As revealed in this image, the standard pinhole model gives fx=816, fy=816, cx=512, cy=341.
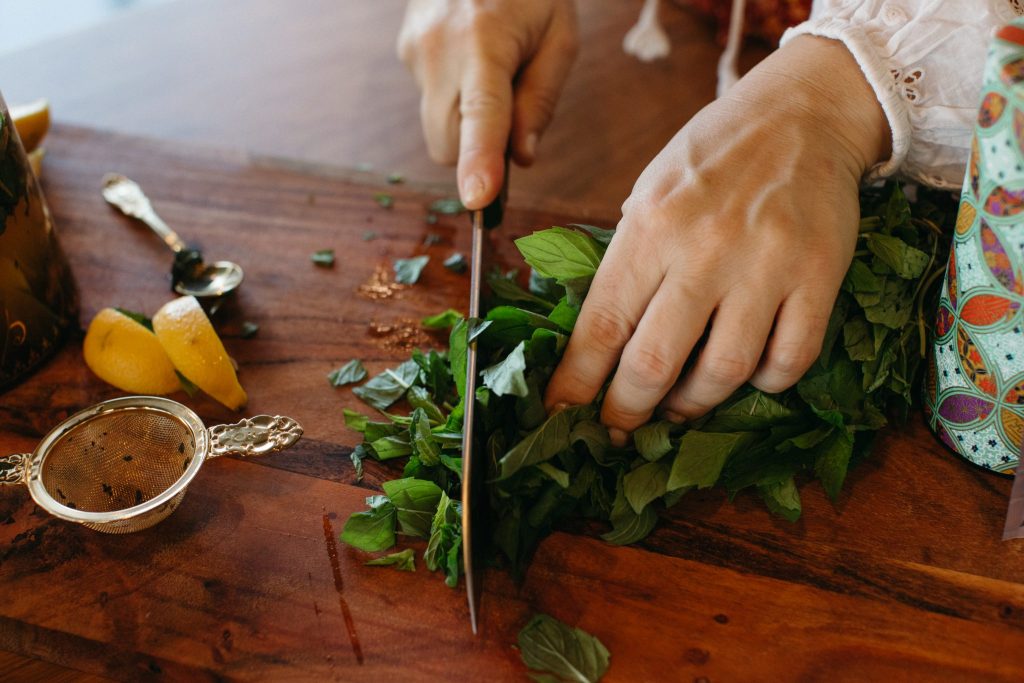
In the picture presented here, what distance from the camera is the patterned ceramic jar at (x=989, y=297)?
587 millimetres

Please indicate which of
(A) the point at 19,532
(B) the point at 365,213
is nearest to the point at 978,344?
(B) the point at 365,213

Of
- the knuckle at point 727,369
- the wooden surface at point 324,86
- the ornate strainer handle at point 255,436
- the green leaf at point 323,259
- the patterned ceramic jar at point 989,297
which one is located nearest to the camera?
the patterned ceramic jar at point 989,297

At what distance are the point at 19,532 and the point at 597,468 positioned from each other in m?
0.54

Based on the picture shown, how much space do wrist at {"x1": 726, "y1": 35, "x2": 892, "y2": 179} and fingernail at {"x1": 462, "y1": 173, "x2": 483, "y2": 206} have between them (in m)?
0.31

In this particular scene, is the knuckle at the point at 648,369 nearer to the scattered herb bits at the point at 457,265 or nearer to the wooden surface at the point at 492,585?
the wooden surface at the point at 492,585

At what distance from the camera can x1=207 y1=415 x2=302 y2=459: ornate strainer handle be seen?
2.63 feet

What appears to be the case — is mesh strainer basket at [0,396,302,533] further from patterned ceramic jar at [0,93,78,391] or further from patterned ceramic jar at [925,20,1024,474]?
patterned ceramic jar at [925,20,1024,474]

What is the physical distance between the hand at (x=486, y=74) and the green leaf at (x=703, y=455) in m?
0.41

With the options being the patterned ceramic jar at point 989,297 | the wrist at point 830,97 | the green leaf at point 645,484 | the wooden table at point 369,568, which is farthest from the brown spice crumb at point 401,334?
the patterned ceramic jar at point 989,297

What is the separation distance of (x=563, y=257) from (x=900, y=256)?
1.04 feet

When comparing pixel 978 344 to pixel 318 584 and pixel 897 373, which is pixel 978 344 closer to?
pixel 897 373

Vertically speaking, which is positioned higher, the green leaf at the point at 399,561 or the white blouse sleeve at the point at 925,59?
the white blouse sleeve at the point at 925,59

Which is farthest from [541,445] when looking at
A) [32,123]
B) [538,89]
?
[32,123]

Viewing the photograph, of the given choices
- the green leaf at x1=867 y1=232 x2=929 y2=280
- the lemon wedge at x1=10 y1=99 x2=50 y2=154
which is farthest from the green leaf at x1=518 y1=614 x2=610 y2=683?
the lemon wedge at x1=10 y1=99 x2=50 y2=154
